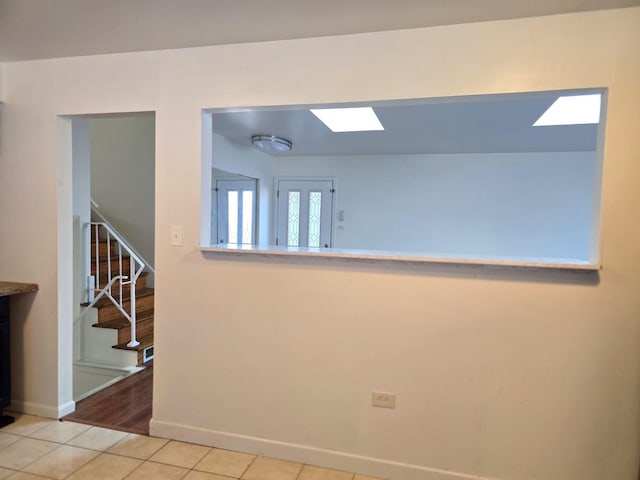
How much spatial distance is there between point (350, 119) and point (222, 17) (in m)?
1.92

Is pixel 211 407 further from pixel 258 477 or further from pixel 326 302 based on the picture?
pixel 326 302

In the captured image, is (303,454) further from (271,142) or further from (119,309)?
(271,142)

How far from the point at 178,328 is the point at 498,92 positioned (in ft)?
7.14

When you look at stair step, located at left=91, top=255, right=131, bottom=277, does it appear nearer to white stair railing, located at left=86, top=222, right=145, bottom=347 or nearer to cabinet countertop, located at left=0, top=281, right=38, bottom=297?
white stair railing, located at left=86, top=222, right=145, bottom=347

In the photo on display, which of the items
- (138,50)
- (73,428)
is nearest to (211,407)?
(73,428)

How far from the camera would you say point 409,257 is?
1905mm

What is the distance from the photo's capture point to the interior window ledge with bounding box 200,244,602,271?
1.73m

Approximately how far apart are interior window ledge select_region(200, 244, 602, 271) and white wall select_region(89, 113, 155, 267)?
2985 millimetres

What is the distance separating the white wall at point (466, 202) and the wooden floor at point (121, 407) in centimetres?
328

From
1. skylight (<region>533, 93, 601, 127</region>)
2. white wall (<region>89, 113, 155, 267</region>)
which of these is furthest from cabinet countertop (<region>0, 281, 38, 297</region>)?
skylight (<region>533, 93, 601, 127</region>)

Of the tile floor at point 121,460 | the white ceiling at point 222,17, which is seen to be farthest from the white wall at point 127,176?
the tile floor at point 121,460

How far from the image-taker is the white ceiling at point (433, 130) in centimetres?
302

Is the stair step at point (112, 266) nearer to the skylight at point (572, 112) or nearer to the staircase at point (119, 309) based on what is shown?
the staircase at point (119, 309)

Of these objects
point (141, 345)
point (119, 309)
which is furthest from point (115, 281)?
point (141, 345)
